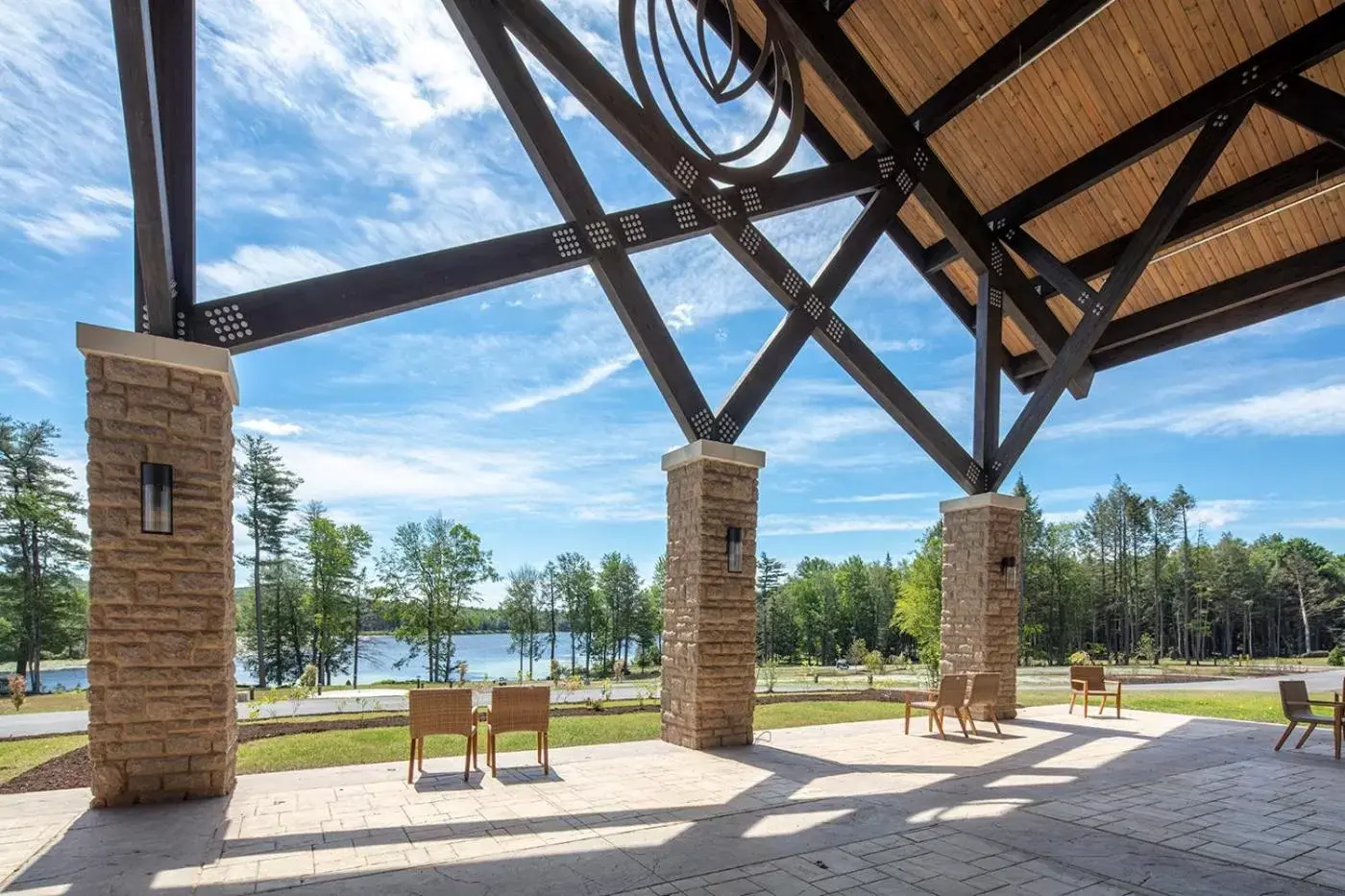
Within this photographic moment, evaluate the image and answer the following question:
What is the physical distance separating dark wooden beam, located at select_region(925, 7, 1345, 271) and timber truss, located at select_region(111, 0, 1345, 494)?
0.06 ft

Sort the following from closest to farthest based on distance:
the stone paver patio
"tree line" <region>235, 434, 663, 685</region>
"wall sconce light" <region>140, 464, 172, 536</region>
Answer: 1. the stone paver patio
2. "wall sconce light" <region>140, 464, 172, 536</region>
3. "tree line" <region>235, 434, 663, 685</region>

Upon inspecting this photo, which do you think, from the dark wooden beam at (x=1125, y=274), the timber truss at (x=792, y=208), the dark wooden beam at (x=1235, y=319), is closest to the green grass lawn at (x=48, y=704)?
the timber truss at (x=792, y=208)

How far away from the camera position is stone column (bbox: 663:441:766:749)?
6.86 m

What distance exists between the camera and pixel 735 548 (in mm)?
7105

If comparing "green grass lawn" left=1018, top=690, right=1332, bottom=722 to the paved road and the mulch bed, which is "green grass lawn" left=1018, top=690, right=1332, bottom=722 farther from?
the mulch bed

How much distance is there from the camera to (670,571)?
7.43 meters

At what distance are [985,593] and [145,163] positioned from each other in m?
9.81

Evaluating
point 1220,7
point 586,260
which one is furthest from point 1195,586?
point 586,260

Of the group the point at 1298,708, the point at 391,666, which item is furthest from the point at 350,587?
the point at 1298,708

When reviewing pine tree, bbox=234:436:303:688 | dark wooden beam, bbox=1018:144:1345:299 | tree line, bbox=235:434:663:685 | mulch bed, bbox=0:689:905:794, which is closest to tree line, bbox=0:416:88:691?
tree line, bbox=235:434:663:685

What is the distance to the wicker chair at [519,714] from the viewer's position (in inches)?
222

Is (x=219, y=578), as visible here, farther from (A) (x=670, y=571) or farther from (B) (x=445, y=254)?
(A) (x=670, y=571)

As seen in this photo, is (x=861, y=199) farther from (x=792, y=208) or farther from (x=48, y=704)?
(x=48, y=704)

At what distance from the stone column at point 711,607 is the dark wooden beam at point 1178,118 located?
5330mm
